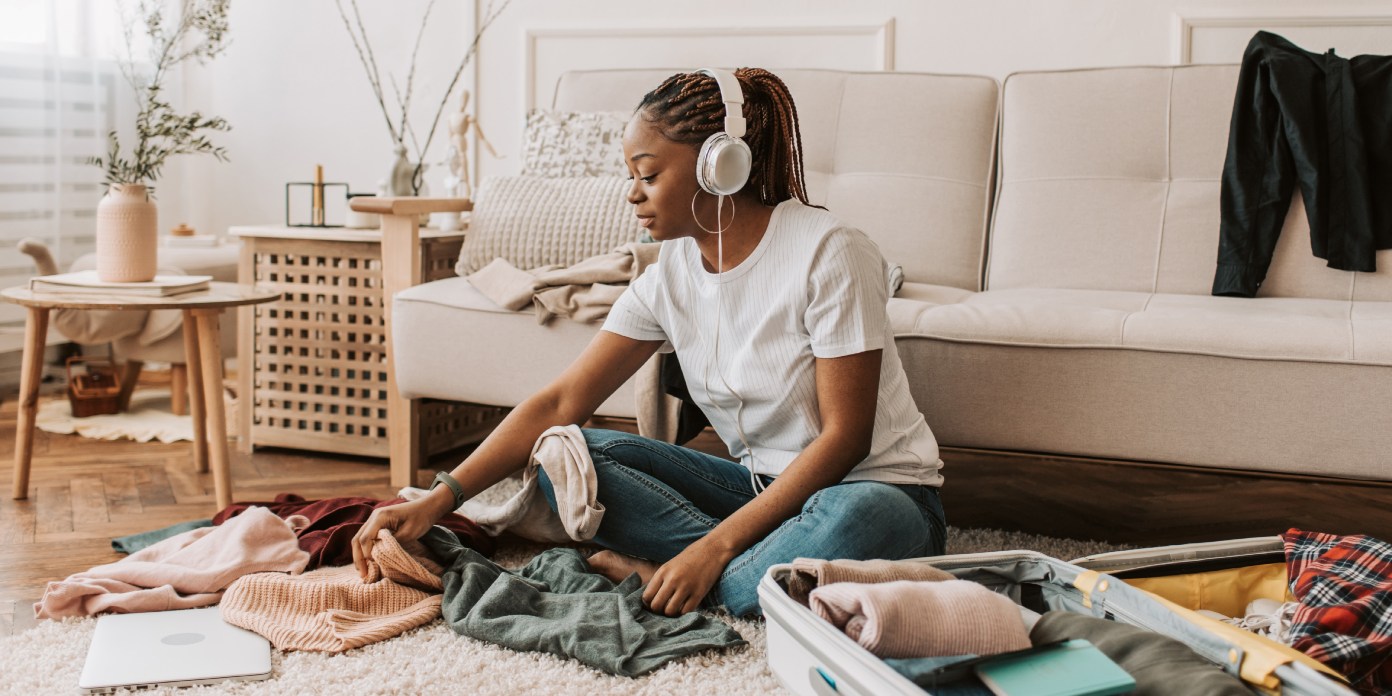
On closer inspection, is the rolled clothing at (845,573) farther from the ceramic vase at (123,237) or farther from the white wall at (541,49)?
the white wall at (541,49)

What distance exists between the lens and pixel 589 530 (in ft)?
5.60

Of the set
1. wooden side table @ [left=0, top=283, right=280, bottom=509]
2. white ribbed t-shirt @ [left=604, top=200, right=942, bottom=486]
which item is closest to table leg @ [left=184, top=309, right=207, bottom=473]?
wooden side table @ [left=0, top=283, right=280, bottom=509]

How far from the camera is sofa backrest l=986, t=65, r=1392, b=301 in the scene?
7.78ft

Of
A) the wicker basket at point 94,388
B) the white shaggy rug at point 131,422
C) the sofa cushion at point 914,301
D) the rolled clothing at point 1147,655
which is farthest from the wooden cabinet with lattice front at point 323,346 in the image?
the rolled clothing at point 1147,655

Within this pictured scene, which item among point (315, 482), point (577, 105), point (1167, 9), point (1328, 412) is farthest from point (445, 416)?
point (1167, 9)

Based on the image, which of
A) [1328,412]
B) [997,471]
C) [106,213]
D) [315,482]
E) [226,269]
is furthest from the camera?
[226,269]

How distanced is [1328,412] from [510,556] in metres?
1.23

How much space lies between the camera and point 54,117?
132 inches

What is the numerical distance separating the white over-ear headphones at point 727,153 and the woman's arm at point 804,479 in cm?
25

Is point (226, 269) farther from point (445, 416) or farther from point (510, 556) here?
point (510, 556)

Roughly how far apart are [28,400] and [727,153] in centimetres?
156

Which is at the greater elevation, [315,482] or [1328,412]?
[1328,412]

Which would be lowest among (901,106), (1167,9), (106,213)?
(106,213)

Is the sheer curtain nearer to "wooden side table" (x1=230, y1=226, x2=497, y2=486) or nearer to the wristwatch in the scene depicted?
"wooden side table" (x1=230, y1=226, x2=497, y2=486)
